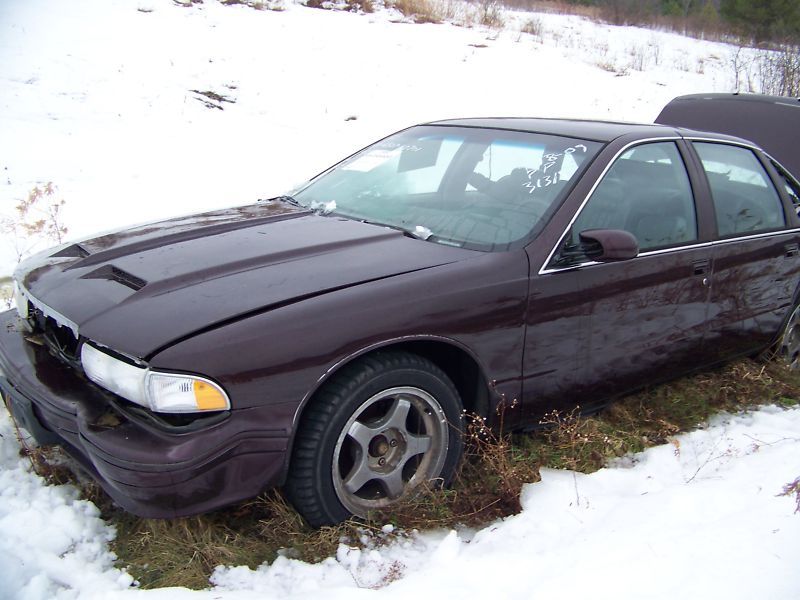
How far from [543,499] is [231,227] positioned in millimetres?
1829

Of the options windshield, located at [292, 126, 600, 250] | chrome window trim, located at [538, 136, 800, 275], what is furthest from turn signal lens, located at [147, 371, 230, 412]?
chrome window trim, located at [538, 136, 800, 275]

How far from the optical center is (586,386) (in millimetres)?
3111

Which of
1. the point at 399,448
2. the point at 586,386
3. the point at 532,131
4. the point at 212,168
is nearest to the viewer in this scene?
the point at 399,448

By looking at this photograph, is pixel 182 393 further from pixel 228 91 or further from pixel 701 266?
pixel 228 91

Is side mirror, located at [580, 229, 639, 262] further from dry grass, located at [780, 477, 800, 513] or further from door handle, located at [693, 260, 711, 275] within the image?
dry grass, located at [780, 477, 800, 513]

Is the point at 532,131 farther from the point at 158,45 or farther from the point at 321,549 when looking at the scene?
the point at 158,45

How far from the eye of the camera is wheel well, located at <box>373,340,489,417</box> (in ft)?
8.97

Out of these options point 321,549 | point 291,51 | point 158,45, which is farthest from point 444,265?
point 291,51

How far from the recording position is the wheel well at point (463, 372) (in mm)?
2734

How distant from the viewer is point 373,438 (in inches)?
100

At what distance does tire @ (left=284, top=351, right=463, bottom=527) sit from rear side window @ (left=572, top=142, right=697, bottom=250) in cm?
103

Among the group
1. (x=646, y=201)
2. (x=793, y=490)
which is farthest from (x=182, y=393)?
(x=646, y=201)

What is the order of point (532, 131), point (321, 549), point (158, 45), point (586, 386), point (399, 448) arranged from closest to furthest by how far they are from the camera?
point (321, 549)
point (399, 448)
point (586, 386)
point (532, 131)
point (158, 45)

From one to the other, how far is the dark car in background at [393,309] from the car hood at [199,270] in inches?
0.5
